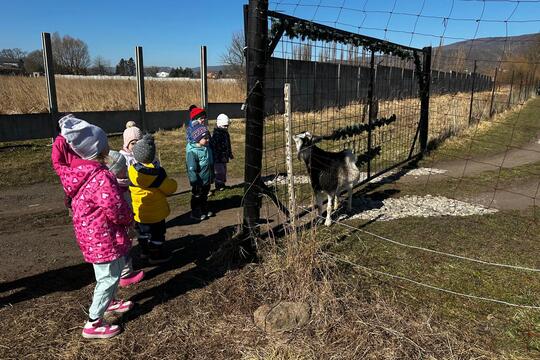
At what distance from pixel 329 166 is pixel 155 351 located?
3.48 metres

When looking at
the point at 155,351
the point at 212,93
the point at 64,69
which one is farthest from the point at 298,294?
the point at 64,69

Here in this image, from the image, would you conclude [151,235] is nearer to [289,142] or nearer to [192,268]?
[192,268]

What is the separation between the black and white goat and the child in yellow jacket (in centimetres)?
205

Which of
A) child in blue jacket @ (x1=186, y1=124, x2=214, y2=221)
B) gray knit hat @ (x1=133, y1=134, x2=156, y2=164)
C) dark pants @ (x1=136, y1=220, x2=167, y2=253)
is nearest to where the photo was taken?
gray knit hat @ (x1=133, y1=134, x2=156, y2=164)

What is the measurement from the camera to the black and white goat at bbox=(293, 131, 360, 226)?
5566 mm

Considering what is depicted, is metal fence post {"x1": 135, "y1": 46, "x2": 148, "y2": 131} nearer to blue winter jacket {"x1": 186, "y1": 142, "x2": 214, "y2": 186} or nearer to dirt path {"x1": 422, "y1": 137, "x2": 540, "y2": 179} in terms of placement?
blue winter jacket {"x1": 186, "y1": 142, "x2": 214, "y2": 186}

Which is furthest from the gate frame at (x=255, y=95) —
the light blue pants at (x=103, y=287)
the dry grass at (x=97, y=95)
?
the dry grass at (x=97, y=95)

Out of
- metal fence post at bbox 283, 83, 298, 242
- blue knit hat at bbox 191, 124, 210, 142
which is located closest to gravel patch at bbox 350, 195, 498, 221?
metal fence post at bbox 283, 83, 298, 242

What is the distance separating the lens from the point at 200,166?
608 centimetres

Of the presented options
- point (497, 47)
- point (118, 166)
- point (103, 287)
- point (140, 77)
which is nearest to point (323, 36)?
point (118, 166)

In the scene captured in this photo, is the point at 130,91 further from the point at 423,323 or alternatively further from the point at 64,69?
the point at 423,323

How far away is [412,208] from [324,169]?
6.18 feet

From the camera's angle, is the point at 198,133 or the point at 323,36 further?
the point at 198,133

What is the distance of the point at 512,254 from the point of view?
4.75 metres
